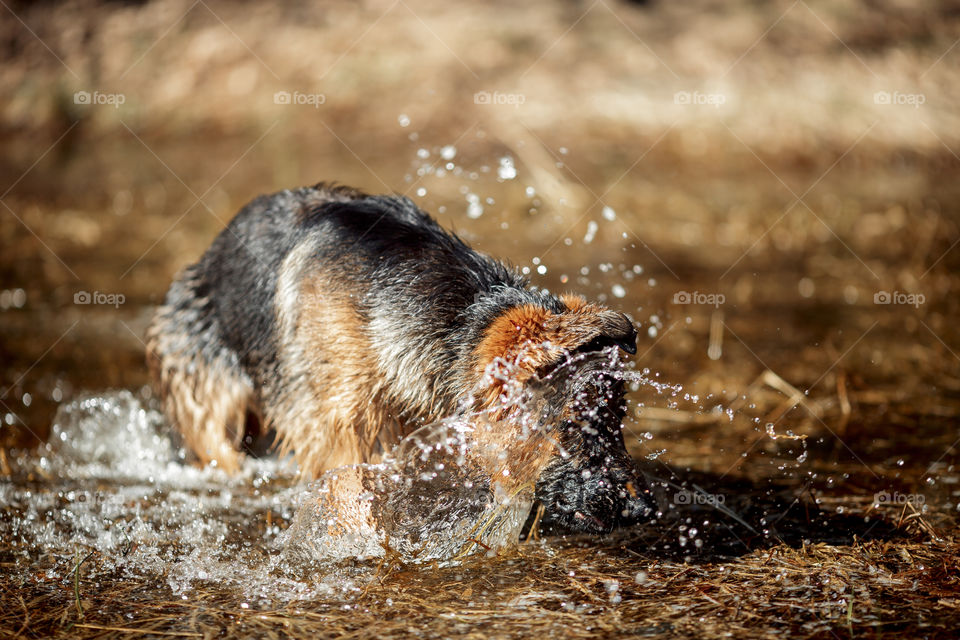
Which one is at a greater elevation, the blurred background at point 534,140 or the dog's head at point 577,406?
the blurred background at point 534,140

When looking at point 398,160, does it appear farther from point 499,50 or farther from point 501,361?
point 501,361

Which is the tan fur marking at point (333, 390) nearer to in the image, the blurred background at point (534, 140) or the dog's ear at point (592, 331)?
the dog's ear at point (592, 331)

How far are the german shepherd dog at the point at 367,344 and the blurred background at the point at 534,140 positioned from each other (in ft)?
8.68

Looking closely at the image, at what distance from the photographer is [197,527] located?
3.96 metres

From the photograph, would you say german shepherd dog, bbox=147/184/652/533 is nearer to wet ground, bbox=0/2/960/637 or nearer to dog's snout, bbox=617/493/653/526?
dog's snout, bbox=617/493/653/526

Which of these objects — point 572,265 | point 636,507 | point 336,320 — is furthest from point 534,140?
point 636,507

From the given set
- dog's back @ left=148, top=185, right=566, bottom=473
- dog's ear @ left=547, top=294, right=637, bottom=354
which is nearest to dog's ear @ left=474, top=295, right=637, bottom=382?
dog's ear @ left=547, top=294, right=637, bottom=354

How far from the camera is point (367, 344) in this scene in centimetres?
380

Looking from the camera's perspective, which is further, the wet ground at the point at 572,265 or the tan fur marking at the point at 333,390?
the tan fur marking at the point at 333,390

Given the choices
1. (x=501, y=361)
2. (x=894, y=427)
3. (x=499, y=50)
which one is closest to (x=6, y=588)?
(x=501, y=361)

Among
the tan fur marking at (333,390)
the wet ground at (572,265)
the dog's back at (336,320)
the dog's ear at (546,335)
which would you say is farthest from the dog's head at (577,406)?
the tan fur marking at (333,390)

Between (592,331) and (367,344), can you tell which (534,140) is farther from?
(592,331)

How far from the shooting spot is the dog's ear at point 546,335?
317cm

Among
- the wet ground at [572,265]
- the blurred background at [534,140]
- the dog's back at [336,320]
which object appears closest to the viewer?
the wet ground at [572,265]
